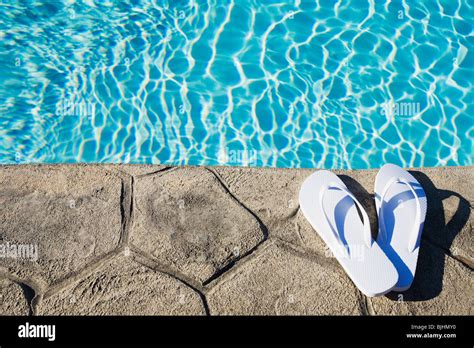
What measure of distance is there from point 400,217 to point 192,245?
1196mm

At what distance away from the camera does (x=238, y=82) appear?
4633mm

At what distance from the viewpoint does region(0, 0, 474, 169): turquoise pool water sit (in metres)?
4.37

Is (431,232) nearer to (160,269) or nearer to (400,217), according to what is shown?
(400,217)

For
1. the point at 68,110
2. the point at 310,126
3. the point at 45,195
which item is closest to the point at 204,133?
the point at 310,126

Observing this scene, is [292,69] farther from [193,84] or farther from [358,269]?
[358,269]

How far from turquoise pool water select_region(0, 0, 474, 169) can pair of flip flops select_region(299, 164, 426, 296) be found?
1.08m

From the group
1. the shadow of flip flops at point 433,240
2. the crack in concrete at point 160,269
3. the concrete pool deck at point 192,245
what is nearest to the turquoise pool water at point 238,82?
the concrete pool deck at point 192,245

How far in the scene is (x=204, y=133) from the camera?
4.39 meters

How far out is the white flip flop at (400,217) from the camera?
9.45ft

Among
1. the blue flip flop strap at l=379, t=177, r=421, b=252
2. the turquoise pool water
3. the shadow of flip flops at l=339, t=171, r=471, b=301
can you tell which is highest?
the blue flip flop strap at l=379, t=177, r=421, b=252

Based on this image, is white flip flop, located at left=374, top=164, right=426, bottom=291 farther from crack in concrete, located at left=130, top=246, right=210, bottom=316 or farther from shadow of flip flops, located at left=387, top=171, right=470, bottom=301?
crack in concrete, located at left=130, top=246, right=210, bottom=316

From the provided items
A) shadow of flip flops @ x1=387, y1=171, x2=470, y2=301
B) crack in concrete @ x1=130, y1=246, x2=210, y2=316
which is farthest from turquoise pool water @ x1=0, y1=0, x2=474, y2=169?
crack in concrete @ x1=130, y1=246, x2=210, y2=316
